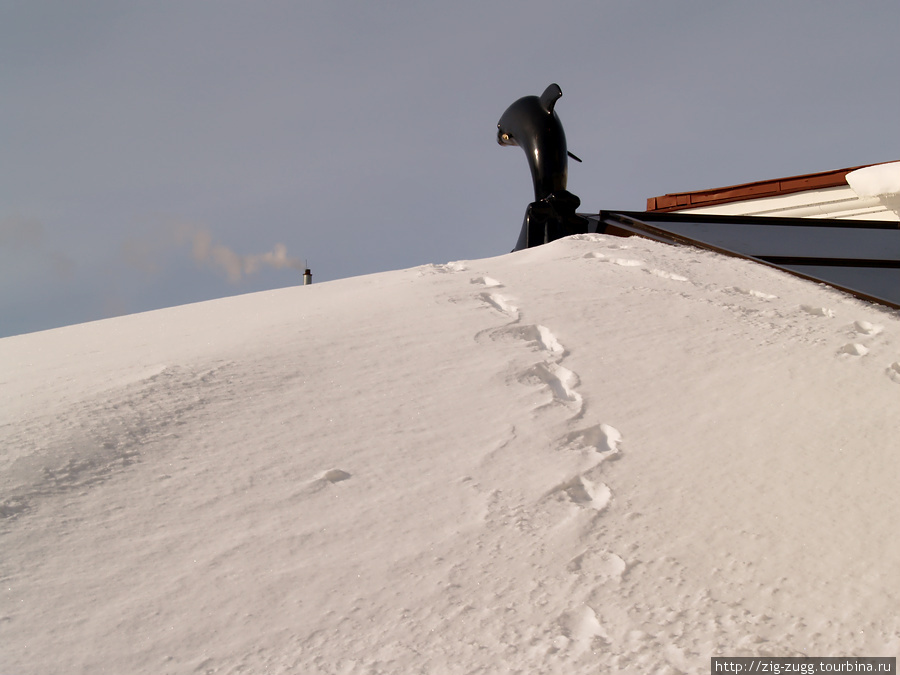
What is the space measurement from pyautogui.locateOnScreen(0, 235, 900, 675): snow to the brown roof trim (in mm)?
3382

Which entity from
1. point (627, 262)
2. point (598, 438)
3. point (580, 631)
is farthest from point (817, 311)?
point (580, 631)

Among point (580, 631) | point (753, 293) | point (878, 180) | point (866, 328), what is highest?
point (878, 180)

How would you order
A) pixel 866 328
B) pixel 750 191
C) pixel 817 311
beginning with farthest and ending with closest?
pixel 750 191, pixel 817 311, pixel 866 328

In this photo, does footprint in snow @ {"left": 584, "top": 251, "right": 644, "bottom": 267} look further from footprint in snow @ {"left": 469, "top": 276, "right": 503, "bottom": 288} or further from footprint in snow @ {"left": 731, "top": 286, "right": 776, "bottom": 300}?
footprint in snow @ {"left": 469, "top": 276, "right": 503, "bottom": 288}

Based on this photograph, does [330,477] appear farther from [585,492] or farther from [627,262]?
[627,262]

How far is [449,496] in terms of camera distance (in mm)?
1341

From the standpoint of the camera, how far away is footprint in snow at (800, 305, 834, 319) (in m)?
2.49

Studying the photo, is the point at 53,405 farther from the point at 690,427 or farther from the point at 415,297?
the point at 690,427

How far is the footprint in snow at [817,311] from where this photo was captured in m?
2.49

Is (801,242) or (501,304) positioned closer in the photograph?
(501,304)

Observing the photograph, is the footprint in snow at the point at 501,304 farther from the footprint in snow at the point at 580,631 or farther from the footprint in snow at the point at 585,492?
the footprint in snow at the point at 580,631

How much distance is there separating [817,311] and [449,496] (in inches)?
71.5

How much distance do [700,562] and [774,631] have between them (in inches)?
6.5

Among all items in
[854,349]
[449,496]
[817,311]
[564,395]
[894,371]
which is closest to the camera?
[449,496]
